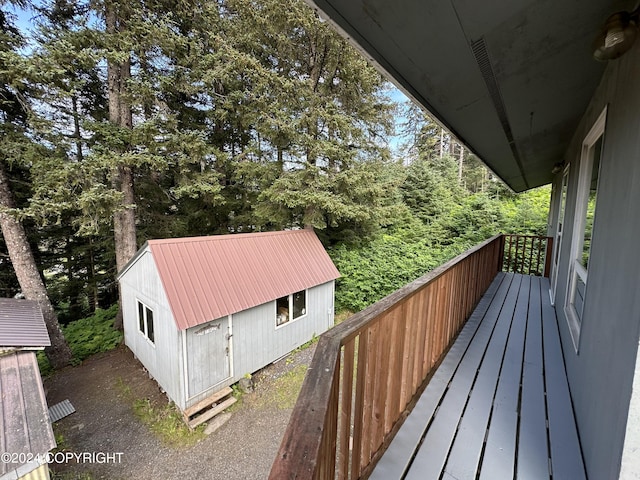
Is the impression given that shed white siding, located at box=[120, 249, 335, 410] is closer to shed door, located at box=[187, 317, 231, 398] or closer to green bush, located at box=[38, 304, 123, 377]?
shed door, located at box=[187, 317, 231, 398]

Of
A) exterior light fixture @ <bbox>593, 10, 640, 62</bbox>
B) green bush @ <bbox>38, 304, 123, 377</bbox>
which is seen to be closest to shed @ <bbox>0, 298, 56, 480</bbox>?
green bush @ <bbox>38, 304, 123, 377</bbox>

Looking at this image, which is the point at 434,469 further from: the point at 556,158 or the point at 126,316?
the point at 126,316

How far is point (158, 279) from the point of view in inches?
214

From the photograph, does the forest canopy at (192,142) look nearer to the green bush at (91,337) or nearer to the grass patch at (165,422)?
the green bush at (91,337)

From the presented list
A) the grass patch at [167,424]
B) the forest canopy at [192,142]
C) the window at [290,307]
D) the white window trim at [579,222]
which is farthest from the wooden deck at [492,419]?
the forest canopy at [192,142]

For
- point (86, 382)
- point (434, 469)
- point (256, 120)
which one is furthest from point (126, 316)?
point (434, 469)

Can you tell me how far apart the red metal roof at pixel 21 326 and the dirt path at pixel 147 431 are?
2.05 metres

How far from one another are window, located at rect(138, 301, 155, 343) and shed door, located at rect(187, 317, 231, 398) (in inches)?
58.4

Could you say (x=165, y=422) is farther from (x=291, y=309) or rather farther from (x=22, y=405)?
(x=291, y=309)

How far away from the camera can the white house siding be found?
605cm

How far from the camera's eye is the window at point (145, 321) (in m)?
6.13

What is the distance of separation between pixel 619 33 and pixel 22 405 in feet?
20.9

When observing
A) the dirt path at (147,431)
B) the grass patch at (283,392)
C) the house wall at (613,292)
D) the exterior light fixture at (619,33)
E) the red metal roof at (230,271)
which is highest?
the exterior light fixture at (619,33)

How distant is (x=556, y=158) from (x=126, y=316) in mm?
10723
